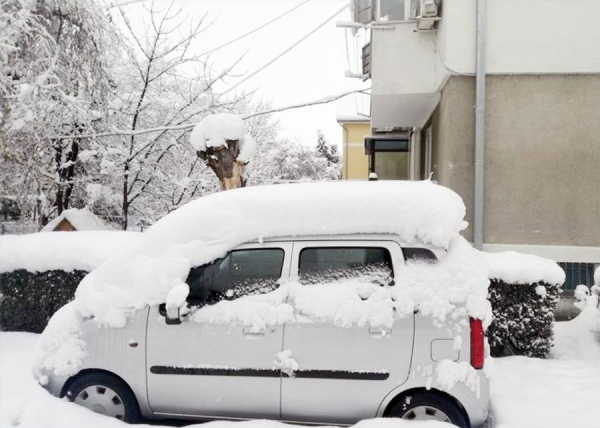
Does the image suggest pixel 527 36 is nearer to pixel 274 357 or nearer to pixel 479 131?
pixel 479 131

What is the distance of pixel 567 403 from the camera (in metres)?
4.47

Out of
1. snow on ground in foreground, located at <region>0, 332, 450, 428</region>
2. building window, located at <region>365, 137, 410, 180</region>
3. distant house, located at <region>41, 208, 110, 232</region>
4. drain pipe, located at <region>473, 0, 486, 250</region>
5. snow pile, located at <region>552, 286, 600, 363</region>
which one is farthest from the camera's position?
building window, located at <region>365, 137, 410, 180</region>

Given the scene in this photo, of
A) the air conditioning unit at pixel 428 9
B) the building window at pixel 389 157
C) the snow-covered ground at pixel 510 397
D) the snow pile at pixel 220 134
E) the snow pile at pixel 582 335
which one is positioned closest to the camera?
the snow-covered ground at pixel 510 397

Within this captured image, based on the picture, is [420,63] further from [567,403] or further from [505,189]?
[567,403]

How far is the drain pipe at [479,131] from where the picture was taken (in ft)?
27.3

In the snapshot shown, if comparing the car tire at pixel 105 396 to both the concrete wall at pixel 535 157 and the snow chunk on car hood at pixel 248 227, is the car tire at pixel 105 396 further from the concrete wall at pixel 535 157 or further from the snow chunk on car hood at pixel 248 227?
the concrete wall at pixel 535 157

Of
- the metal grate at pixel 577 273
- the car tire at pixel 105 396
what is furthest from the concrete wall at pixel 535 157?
the car tire at pixel 105 396

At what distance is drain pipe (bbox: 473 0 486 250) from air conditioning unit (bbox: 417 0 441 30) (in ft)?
2.37

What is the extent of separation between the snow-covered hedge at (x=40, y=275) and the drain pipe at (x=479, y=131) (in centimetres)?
520

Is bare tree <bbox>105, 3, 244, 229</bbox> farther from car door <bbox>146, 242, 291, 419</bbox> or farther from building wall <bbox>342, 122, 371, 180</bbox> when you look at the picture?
building wall <bbox>342, 122, 371, 180</bbox>

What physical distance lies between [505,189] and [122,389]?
643 cm

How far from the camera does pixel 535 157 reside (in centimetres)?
845

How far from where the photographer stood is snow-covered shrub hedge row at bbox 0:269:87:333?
273 inches

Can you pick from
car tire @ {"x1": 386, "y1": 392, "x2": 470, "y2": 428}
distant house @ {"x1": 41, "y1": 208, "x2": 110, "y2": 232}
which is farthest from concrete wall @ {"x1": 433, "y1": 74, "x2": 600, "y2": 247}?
distant house @ {"x1": 41, "y1": 208, "x2": 110, "y2": 232}
